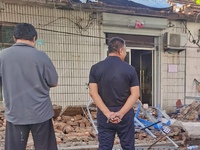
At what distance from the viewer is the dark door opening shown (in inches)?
338

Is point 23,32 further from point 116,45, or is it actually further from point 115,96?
point 115,96

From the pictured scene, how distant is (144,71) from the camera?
873 cm

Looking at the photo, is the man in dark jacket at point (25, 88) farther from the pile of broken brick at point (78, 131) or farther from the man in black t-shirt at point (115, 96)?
the pile of broken brick at point (78, 131)

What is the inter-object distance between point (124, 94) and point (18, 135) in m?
1.24

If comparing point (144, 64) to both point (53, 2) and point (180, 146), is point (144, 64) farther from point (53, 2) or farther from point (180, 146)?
point (180, 146)

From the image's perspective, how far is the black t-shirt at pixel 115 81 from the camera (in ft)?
9.05

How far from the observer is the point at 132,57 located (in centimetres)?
841

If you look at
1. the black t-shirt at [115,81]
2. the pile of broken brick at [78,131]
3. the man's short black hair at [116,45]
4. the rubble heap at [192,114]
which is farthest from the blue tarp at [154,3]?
the black t-shirt at [115,81]

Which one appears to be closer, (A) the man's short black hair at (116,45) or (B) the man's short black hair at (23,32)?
(B) the man's short black hair at (23,32)

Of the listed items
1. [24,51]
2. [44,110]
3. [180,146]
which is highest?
[24,51]

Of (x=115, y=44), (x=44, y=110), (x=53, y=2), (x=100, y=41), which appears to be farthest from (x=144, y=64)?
(x=44, y=110)

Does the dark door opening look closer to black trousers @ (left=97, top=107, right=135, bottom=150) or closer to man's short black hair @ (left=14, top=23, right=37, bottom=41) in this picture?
black trousers @ (left=97, top=107, right=135, bottom=150)

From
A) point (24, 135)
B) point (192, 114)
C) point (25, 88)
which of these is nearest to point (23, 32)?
point (25, 88)

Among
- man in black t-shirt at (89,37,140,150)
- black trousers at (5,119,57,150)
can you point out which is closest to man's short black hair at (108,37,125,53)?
man in black t-shirt at (89,37,140,150)
